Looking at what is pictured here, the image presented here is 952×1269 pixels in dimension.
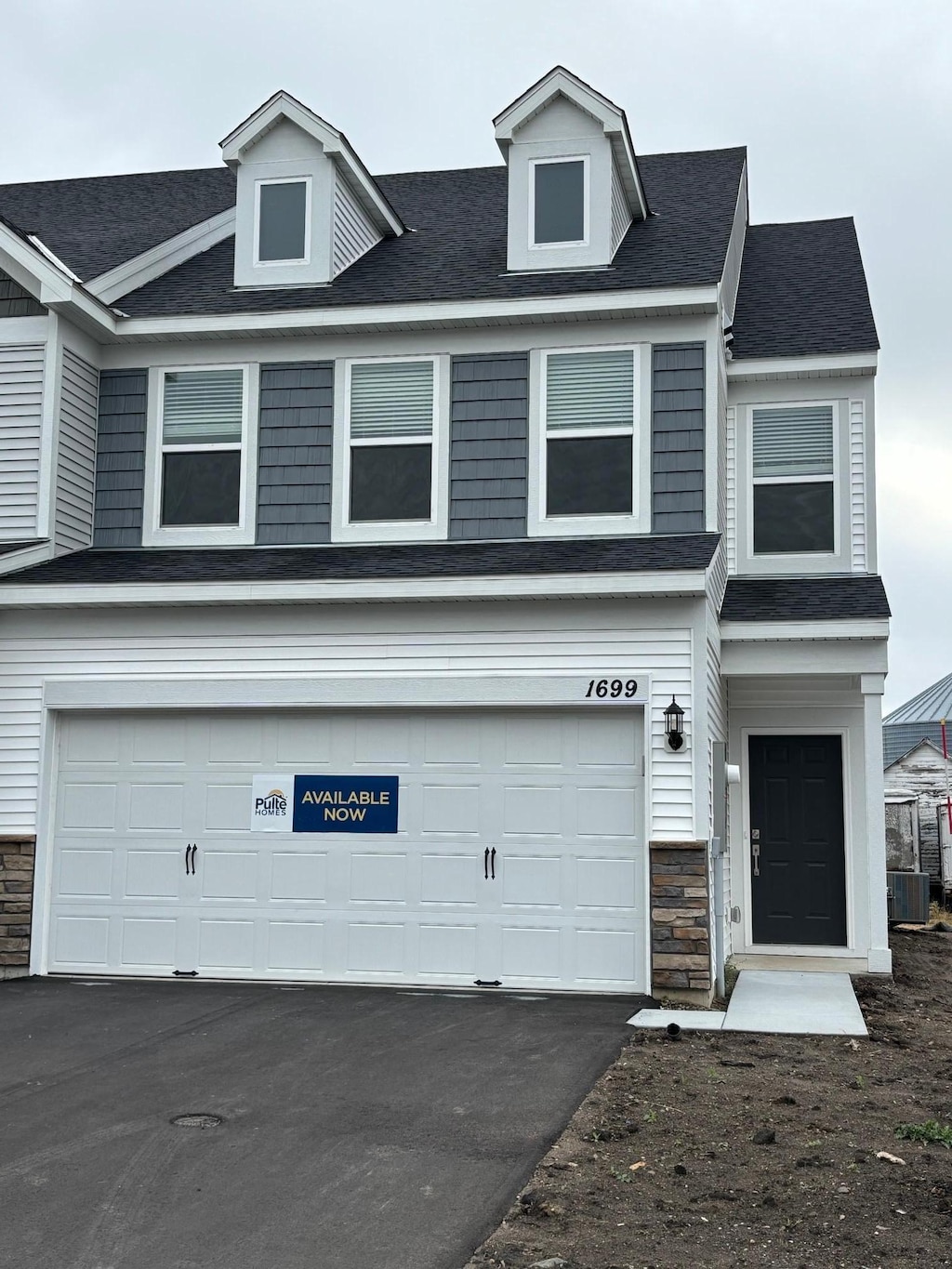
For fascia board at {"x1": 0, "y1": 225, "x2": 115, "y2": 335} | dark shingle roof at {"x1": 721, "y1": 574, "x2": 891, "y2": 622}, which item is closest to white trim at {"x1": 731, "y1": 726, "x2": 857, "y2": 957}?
dark shingle roof at {"x1": 721, "y1": 574, "x2": 891, "y2": 622}

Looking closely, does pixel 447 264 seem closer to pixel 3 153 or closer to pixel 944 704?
pixel 3 153

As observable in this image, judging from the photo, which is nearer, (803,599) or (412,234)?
(803,599)

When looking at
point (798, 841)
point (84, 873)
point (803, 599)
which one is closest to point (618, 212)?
point (803, 599)

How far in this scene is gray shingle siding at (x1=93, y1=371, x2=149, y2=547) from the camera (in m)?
12.9

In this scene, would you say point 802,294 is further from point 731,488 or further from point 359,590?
point 359,590

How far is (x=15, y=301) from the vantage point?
12.6 metres

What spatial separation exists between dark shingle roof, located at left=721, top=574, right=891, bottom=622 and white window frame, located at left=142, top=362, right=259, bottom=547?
15.1 feet

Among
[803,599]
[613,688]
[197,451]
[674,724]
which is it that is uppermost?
[197,451]

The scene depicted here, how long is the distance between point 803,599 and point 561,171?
481 cm

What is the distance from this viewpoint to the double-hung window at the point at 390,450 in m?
12.4

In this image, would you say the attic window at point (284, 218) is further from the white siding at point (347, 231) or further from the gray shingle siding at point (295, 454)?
the gray shingle siding at point (295, 454)

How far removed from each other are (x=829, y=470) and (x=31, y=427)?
25.5ft

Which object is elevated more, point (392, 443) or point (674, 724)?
point (392, 443)

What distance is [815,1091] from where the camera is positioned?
7.51 metres
